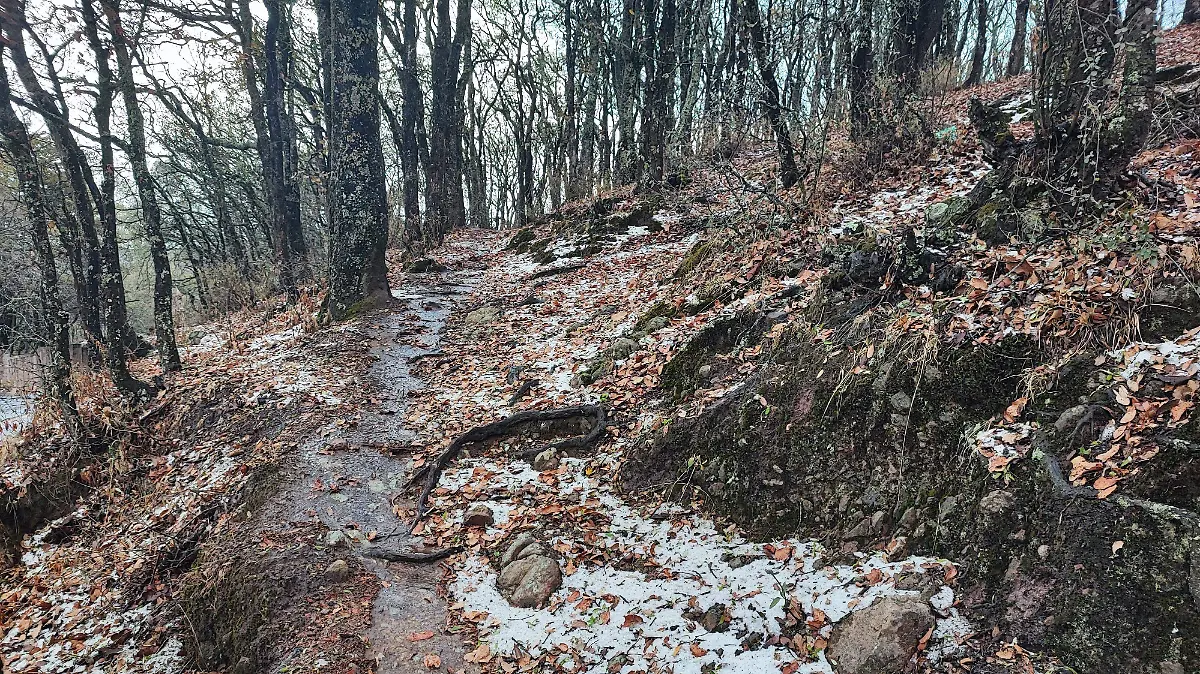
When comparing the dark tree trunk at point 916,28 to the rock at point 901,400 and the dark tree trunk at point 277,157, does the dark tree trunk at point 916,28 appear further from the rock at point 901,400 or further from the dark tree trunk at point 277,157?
the dark tree trunk at point 277,157

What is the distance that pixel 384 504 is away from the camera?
503 centimetres

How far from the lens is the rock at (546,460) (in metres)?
5.30

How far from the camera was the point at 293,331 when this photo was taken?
31.6 feet

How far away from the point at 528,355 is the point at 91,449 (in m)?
5.56

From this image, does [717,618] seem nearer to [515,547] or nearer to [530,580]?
[530,580]

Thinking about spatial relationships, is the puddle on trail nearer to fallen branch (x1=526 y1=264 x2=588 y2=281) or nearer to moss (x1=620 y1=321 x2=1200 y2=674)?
moss (x1=620 y1=321 x2=1200 y2=674)

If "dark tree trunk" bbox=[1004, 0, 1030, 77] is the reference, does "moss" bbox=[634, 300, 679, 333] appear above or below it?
below

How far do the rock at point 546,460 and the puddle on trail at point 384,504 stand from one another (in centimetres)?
117

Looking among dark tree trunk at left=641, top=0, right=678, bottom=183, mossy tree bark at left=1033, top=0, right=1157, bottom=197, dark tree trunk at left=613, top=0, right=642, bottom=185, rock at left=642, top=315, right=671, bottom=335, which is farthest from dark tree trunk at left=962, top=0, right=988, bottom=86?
rock at left=642, top=315, right=671, bottom=335

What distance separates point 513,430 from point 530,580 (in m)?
2.08

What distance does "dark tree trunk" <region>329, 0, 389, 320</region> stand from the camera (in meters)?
9.09

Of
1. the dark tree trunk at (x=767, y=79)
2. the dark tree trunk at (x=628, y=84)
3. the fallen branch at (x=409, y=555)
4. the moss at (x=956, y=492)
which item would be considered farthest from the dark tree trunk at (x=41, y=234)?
the dark tree trunk at (x=628, y=84)

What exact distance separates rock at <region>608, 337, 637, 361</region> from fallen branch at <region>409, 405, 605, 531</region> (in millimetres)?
912

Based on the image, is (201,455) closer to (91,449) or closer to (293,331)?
(91,449)
